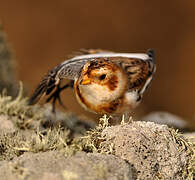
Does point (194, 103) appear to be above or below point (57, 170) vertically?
below

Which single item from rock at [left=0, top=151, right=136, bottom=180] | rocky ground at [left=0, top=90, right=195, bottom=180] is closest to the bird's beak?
rocky ground at [left=0, top=90, right=195, bottom=180]

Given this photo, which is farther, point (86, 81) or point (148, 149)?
point (86, 81)

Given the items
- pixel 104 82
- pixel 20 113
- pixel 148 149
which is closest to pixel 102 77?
pixel 104 82

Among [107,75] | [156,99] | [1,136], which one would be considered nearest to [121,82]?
[107,75]

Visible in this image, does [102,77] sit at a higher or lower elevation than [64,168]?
higher

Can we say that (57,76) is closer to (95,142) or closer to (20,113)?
(20,113)

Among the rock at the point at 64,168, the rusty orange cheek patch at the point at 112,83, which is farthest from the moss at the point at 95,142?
the rusty orange cheek patch at the point at 112,83

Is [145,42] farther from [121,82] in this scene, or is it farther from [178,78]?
[121,82]
